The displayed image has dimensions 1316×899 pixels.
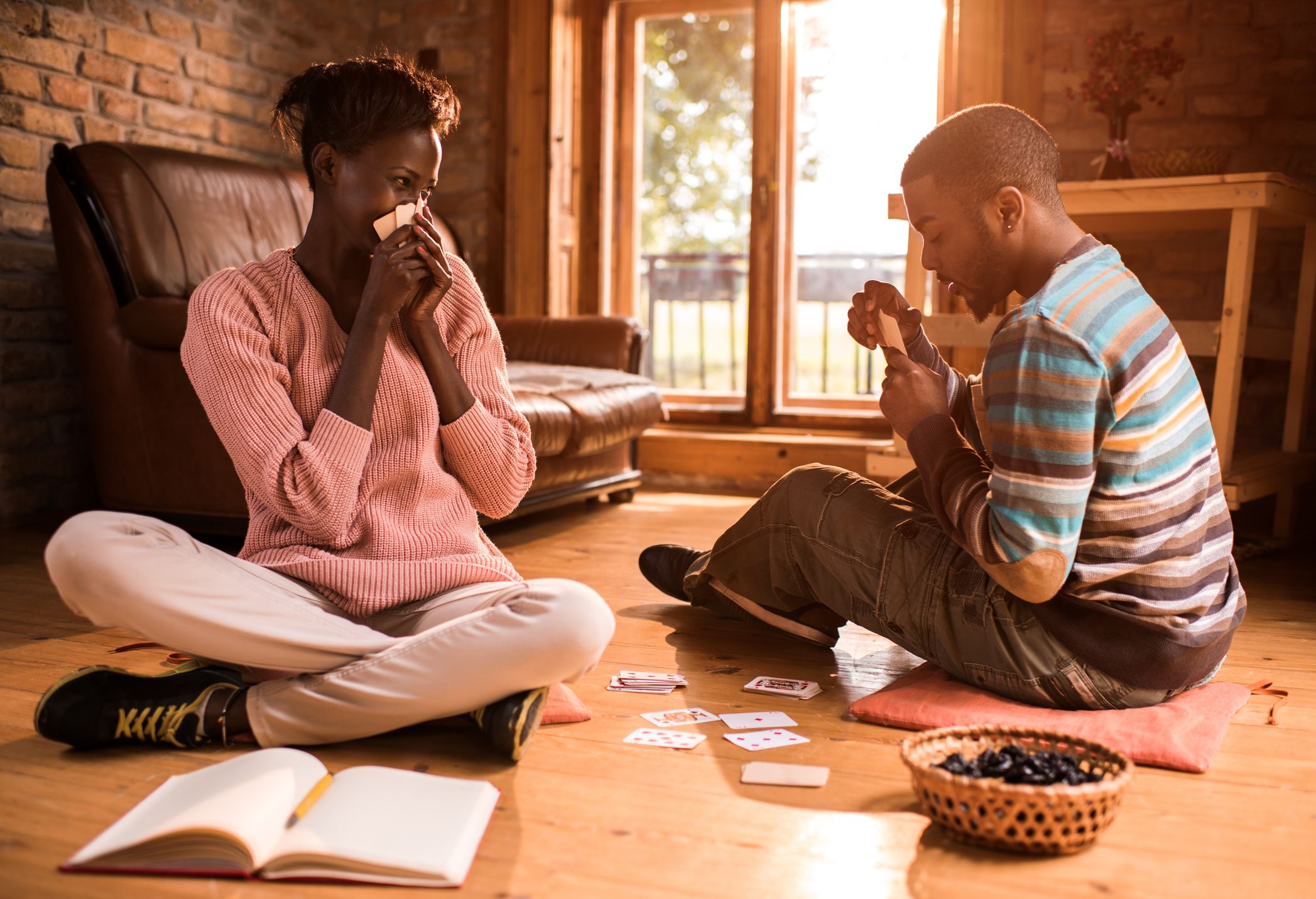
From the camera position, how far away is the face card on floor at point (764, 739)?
1711mm

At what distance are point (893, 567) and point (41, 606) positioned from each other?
1.88m

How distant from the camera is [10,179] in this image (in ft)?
11.4

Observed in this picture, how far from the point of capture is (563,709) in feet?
5.97

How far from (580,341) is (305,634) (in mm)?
2785

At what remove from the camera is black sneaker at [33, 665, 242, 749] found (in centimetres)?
160

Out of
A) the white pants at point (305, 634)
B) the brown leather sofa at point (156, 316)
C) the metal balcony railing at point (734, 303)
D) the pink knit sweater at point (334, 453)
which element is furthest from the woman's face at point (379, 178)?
the metal balcony railing at point (734, 303)

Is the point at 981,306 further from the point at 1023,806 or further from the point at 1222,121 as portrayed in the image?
the point at 1222,121

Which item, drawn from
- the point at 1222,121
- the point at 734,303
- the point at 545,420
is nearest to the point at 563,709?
the point at 545,420

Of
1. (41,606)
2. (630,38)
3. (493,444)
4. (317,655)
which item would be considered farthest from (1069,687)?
(630,38)

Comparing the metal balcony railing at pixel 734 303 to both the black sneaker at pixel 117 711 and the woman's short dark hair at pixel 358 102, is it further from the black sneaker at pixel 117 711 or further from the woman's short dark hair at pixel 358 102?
the black sneaker at pixel 117 711

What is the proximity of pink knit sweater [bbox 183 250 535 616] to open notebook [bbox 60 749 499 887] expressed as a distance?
424 mm

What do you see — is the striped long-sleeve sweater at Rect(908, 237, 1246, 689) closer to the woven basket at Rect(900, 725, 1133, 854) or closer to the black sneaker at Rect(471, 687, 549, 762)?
the woven basket at Rect(900, 725, 1133, 854)

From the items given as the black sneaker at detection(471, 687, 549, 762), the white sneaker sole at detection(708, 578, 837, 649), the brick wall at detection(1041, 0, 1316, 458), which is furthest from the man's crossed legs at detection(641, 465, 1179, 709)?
the brick wall at detection(1041, 0, 1316, 458)

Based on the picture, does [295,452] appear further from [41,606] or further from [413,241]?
[41,606]
